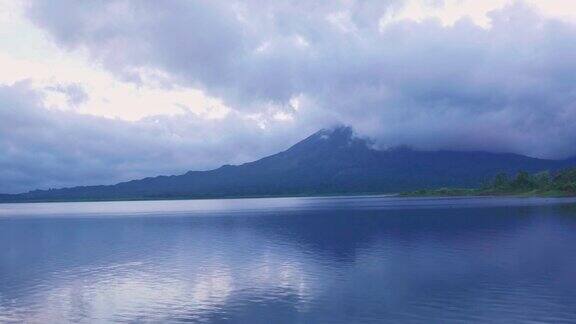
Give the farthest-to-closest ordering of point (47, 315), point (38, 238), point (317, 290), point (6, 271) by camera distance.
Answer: point (38, 238) → point (6, 271) → point (317, 290) → point (47, 315)

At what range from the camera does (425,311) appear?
27.4 metres

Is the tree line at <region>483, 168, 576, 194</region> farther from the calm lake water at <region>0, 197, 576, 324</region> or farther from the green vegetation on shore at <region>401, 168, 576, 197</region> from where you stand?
the calm lake water at <region>0, 197, 576, 324</region>

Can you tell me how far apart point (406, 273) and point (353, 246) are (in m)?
16.8

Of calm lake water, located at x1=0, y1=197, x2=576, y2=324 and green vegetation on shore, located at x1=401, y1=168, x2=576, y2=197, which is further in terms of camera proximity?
green vegetation on shore, located at x1=401, y1=168, x2=576, y2=197

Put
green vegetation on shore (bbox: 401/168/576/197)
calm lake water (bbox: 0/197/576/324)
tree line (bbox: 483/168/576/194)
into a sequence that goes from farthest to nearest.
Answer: green vegetation on shore (bbox: 401/168/576/197), tree line (bbox: 483/168/576/194), calm lake water (bbox: 0/197/576/324)

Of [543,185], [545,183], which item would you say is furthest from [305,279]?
[545,183]

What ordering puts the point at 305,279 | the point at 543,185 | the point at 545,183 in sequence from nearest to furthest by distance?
the point at 305,279
the point at 543,185
the point at 545,183

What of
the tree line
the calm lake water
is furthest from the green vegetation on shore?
the calm lake water

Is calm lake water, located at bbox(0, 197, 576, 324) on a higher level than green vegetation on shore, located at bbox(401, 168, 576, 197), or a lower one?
lower

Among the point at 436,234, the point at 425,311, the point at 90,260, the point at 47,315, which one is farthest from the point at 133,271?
the point at 436,234

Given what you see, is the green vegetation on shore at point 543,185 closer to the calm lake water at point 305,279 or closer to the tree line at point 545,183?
the tree line at point 545,183

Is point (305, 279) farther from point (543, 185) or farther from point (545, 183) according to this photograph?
point (545, 183)

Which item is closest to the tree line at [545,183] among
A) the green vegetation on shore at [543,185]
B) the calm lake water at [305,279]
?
the green vegetation on shore at [543,185]

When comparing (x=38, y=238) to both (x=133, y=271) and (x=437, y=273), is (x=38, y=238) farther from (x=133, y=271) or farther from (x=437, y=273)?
(x=437, y=273)
